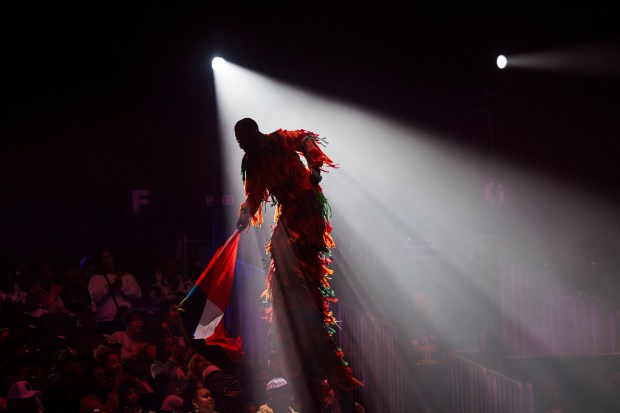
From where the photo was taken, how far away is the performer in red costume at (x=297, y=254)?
3.62 metres

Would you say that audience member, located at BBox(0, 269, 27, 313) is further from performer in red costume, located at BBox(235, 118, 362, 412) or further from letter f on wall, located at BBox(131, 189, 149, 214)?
performer in red costume, located at BBox(235, 118, 362, 412)

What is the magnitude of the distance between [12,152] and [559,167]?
8.13m

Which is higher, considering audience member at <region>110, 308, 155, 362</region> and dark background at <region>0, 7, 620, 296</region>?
dark background at <region>0, 7, 620, 296</region>

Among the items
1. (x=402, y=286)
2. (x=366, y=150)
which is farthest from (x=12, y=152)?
(x=402, y=286)

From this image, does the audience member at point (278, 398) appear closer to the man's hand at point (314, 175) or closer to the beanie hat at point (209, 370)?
the beanie hat at point (209, 370)

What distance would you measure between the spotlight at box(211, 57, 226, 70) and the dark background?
13 cm

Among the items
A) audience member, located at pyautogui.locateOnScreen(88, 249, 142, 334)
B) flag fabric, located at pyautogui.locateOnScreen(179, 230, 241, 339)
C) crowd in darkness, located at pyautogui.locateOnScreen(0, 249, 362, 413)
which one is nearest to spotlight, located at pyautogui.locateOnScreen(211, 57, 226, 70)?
crowd in darkness, located at pyautogui.locateOnScreen(0, 249, 362, 413)

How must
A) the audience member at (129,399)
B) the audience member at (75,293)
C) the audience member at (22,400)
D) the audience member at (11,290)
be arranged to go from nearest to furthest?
the audience member at (22,400) → the audience member at (129,399) → the audience member at (11,290) → the audience member at (75,293)

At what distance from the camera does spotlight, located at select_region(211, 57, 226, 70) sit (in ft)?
32.1

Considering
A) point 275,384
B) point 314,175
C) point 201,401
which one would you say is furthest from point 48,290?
point 314,175

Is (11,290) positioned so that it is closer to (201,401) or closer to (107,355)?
(107,355)

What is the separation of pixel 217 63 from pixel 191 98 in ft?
2.40

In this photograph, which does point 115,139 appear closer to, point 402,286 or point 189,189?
point 189,189

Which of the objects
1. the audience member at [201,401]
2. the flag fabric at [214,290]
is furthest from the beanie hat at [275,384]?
the flag fabric at [214,290]
